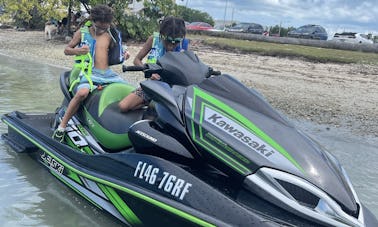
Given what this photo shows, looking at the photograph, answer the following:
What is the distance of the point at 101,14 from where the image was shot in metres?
4.10

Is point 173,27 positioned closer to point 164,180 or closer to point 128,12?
point 164,180

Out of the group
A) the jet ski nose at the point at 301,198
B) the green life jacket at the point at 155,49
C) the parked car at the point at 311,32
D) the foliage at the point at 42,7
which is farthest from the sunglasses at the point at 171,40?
the parked car at the point at 311,32

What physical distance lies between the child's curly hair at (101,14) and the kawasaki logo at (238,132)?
6.07 feet

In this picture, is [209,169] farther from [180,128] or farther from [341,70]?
[341,70]

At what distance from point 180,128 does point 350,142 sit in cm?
425

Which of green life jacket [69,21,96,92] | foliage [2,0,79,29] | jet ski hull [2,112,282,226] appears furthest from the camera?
foliage [2,0,79,29]

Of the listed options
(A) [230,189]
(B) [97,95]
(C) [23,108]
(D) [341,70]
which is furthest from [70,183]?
(D) [341,70]

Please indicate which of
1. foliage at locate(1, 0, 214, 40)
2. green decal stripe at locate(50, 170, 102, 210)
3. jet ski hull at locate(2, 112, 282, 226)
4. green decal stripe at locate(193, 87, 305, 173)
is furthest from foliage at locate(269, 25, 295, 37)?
green decal stripe at locate(193, 87, 305, 173)

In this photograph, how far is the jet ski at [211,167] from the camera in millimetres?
2367

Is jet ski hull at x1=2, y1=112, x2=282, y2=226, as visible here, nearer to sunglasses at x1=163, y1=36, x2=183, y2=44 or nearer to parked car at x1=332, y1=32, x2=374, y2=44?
sunglasses at x1=163, y1=36, x2=183, y2=44

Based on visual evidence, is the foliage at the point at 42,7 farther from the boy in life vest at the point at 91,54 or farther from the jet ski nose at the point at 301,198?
the jet ski nose at the point at 301,198

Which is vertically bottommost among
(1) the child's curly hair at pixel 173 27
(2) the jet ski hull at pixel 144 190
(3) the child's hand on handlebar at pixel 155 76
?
(2) the jet ski hull at pixel 144 190

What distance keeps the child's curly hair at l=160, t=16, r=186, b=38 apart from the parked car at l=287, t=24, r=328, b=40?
26.4 m

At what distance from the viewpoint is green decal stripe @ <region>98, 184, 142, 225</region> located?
9.54 feet
